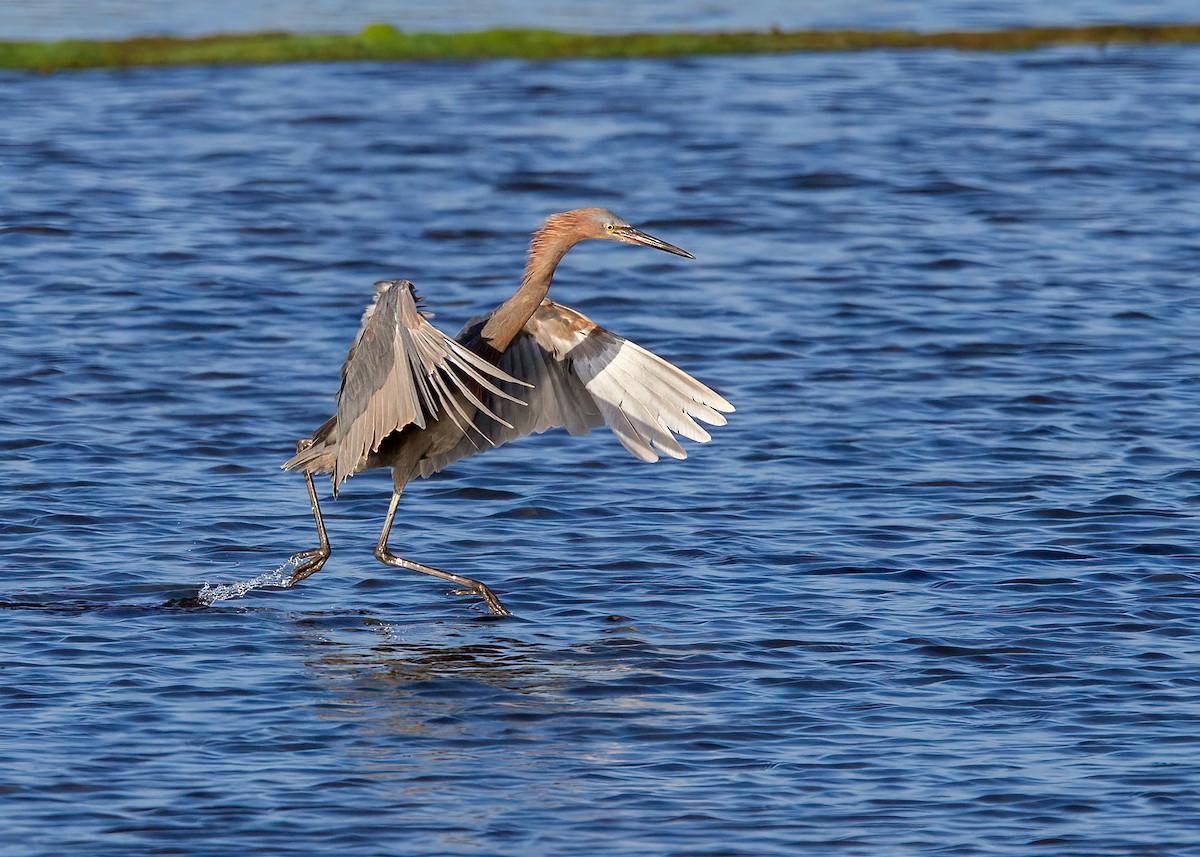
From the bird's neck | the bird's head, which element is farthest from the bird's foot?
the bird's head

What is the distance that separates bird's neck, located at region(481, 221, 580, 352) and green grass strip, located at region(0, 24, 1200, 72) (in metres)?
12.7

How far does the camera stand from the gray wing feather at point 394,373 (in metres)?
8.07

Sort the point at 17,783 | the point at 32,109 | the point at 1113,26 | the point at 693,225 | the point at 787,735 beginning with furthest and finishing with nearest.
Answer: the point at 1113,26 → the point at 32,109 → the point at 693,225 → the point at 787,735 → the point at 17,783

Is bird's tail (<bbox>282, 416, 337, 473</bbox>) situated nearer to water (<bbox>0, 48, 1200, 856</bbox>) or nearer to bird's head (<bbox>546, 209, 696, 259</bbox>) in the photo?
water (<bbox>0, 48, 1200, 856</bbox>)

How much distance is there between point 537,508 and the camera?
10633mm

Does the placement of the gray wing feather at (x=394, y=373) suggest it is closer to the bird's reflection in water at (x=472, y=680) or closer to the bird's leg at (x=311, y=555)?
the bird's leg at (x=311, y=555)

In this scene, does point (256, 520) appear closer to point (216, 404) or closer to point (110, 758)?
point (216, 404)

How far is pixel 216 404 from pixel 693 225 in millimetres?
5578

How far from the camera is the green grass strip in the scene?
20.9 metres

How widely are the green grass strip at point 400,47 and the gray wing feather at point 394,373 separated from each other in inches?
522

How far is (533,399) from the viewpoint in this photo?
9.54m

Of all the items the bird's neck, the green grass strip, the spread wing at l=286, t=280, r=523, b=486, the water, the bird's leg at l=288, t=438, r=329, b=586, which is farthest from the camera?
the green grass strip

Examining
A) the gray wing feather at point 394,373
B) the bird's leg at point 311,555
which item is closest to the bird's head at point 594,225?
the gray wing feather at point 394,373

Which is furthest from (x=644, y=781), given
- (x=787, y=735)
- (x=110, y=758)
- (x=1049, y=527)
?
Answer: (x=1049, y=527)
